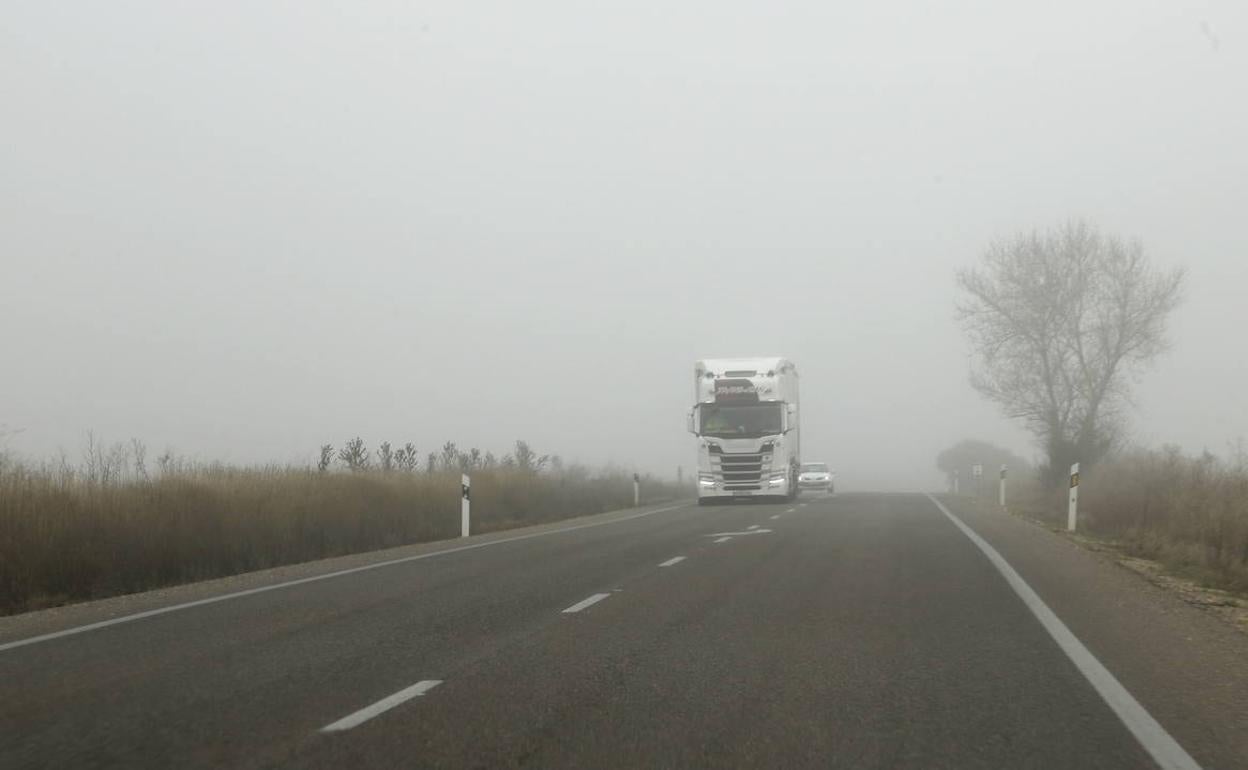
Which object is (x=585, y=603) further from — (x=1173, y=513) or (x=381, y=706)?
(x=1173, y=513)

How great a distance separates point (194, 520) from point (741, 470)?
20.3 m

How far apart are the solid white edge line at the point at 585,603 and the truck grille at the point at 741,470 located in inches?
928

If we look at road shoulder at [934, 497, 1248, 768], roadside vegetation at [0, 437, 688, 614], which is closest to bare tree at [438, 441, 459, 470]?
roadside vegetation at [0, 437, 688, 614]

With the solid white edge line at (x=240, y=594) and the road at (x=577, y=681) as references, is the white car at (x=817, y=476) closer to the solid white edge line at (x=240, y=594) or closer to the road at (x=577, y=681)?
the solid white edge line at (x=240, y=594)

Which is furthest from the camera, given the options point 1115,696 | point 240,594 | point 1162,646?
point 240,594

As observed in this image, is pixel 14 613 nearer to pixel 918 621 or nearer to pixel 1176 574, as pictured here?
pixel 918 621

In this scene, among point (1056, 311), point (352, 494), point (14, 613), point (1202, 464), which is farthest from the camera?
point (1056, 311)

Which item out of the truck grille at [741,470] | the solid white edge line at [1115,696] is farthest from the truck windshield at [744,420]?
the solid white edge line at [1115,696]

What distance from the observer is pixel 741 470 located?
35906 millimetres

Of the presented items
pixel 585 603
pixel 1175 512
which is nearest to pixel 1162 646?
pixel 585 603

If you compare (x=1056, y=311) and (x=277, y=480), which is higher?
(x=1056, y=311)

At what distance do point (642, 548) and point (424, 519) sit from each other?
27.5 feet

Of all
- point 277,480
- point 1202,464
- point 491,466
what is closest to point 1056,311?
point 1202,464

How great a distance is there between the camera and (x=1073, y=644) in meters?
9.38
